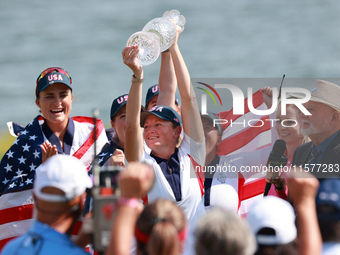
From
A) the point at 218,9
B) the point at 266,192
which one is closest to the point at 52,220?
the point at 266,192

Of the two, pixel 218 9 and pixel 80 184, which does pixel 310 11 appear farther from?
pixel 80 184

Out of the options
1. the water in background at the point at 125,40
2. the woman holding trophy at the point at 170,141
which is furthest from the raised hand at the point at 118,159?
the water in background at the point at 125,40

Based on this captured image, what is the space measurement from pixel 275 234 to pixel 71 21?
20.9 metres

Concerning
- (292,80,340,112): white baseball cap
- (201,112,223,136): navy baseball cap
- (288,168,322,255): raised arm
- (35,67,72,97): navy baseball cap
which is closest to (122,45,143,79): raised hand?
(35,67,72,97): navy baseball cap

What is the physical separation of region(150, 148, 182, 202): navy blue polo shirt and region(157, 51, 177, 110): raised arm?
67 cm

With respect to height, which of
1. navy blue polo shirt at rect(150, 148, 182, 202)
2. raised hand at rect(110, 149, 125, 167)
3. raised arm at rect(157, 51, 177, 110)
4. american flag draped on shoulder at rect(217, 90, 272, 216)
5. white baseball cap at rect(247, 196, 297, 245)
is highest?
raised arm at rect(157, 51, 177, 110)

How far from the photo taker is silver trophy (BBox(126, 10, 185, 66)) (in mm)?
5258

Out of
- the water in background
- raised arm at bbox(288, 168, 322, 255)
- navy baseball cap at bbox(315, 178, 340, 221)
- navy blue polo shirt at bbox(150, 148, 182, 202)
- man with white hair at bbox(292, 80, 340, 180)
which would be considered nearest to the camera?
raised arm at bbox(288, 168, 322, 255)

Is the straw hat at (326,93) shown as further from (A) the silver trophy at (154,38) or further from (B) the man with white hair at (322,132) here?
(A) the silver trophy at (154,38)

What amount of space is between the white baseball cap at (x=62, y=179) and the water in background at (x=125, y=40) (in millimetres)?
12788

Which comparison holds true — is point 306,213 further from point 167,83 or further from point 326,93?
point 167,83

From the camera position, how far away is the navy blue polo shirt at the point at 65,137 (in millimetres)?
5570

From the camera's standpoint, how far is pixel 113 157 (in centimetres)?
527

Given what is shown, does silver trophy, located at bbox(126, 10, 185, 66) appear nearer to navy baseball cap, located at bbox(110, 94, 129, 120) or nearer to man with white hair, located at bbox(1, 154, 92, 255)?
navy baseball cap, located at bbox(110, 94, 129, 120)
